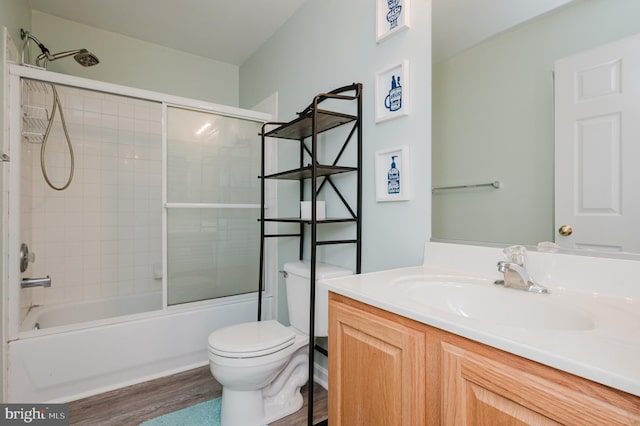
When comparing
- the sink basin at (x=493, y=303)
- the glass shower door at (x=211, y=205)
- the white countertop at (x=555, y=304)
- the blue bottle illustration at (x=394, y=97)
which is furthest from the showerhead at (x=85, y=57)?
the sink basin at (x=493, y=303)

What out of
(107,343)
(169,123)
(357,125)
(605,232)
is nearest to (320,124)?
(357,125)

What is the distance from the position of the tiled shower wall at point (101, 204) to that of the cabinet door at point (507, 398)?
89.2 inches

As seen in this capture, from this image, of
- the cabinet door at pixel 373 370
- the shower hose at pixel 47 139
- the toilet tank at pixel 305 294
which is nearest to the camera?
the cabinet door at pixel 373 370

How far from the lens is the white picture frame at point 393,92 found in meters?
1.41

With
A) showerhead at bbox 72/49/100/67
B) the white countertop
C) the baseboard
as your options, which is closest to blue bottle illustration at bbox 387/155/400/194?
the white countertop

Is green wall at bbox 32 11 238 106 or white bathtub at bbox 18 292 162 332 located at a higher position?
green wall at bbox 32 11 238 106

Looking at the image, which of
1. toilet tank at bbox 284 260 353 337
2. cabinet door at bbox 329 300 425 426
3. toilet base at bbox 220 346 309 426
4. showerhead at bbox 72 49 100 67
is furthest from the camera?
showerhead at bbox 72 49 100 67

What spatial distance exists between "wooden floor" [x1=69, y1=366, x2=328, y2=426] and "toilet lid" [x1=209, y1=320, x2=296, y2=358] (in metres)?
0.40

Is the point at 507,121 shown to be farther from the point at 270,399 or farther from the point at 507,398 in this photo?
the point at 270,399

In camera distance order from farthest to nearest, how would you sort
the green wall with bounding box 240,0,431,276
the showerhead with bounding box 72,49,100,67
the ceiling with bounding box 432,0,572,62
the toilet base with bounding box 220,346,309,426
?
the showerhead with bounding box 72,49,100,67, the toilet base with bounding box 220,346,309,426, the green wall with bounding box 240,0,431,276, the ceiling with bounding box 432,0,572,62

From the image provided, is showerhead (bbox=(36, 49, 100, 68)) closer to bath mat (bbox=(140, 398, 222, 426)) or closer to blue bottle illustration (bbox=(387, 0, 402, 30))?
blue bottle illustration (bbox=(387, 0, 402, 30))

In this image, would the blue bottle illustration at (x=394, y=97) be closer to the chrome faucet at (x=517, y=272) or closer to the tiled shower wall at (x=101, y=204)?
the chrome faucet at (x=517, y=272)

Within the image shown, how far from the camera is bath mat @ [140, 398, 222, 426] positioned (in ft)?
5.01

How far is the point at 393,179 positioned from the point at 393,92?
414 millimetres
